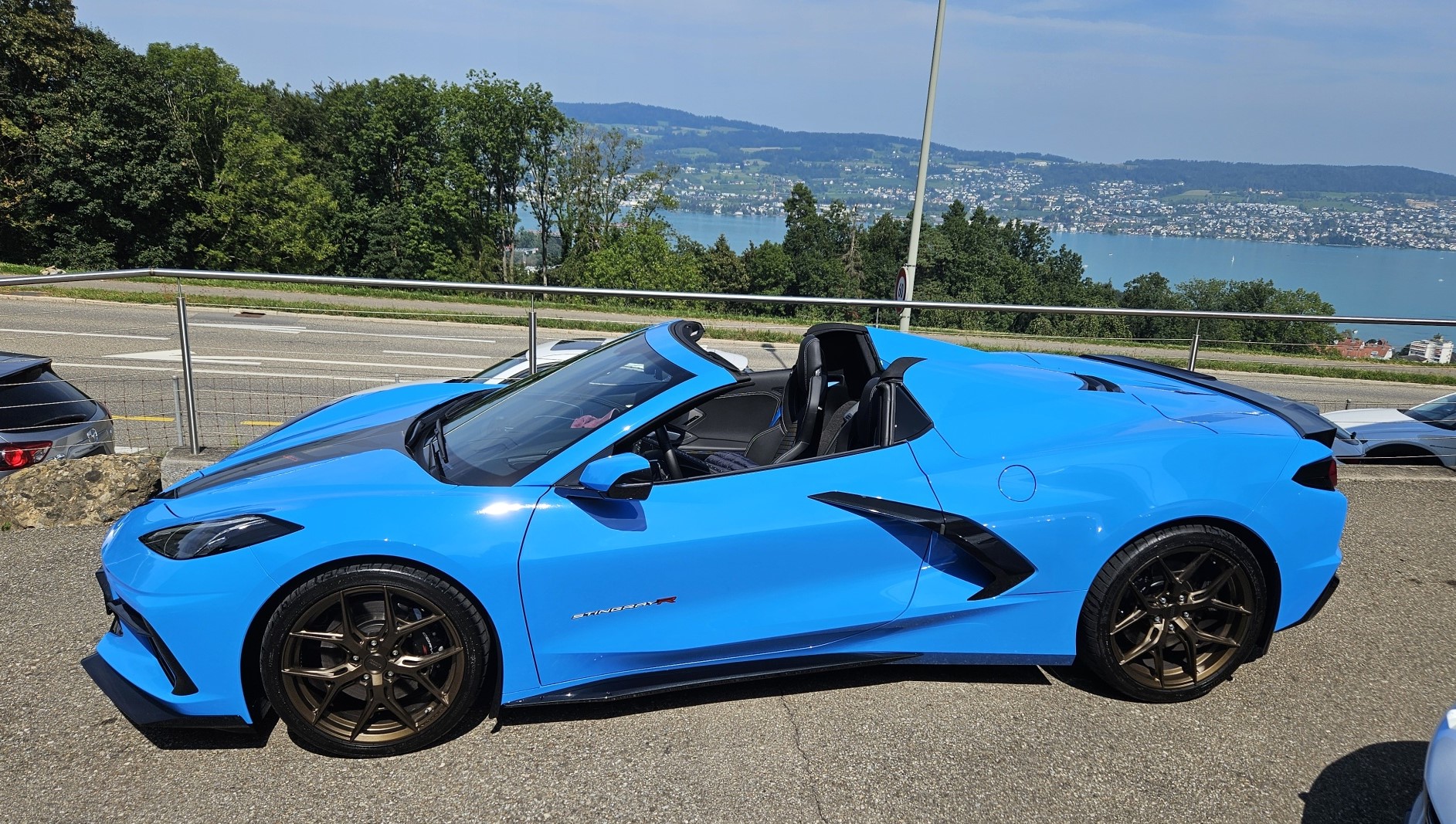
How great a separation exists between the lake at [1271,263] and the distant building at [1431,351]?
32.6 metres

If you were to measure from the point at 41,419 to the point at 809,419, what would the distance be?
5.68 m

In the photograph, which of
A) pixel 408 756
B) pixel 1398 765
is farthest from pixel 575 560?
pixel 1398 765

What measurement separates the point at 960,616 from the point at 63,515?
523cm

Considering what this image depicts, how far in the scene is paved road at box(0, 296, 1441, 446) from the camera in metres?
8.99

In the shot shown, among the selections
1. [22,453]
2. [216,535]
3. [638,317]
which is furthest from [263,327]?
[216,535]

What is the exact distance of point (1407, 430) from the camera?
9102 millimetres

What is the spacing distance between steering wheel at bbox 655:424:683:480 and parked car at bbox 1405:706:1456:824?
93.2 inches

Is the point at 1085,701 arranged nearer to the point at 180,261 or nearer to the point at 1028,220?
the point at 180,261

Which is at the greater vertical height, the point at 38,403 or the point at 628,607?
the point at 628,607


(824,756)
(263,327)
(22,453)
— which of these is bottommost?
(263,327)

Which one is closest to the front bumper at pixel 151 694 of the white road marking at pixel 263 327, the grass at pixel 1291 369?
the grass at pixel 1291 369

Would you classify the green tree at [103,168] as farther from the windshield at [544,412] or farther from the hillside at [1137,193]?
the hillside at [1137,193]

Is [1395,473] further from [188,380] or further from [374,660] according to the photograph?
[188,380]

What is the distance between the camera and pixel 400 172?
185ft
